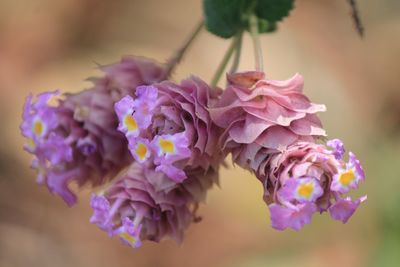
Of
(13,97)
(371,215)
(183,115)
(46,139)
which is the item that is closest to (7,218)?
(13,97)

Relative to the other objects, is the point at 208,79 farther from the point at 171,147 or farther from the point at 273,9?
the point at 171,147

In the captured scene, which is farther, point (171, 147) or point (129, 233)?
point (129, 233)

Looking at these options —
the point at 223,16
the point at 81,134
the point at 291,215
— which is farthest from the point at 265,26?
the point at 291,215

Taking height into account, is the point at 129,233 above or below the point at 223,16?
below

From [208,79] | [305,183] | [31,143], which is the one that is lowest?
[208,79]

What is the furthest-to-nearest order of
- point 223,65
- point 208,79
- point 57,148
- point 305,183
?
point 208,79
point 223,65
point 57,148
point 305,183

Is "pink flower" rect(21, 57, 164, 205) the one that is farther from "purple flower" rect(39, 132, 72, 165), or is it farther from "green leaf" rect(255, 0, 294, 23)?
"green leaf" rect(255, 0, 294, 23)

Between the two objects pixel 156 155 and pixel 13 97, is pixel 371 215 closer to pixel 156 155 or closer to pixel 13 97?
pixel 13 97

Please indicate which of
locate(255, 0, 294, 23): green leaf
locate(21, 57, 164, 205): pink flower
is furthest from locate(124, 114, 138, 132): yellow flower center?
locate(255, 0, 294, 23): green leaf
